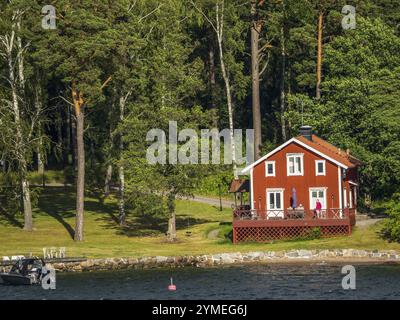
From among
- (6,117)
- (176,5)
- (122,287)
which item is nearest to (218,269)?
(122,287)

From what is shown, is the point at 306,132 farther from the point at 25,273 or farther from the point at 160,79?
the point at 25,273

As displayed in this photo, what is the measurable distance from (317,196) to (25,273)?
2577 cm

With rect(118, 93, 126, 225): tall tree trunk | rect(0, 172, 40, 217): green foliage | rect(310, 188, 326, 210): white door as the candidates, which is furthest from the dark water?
rect(118, 93, 126, 225): tall tree trunk

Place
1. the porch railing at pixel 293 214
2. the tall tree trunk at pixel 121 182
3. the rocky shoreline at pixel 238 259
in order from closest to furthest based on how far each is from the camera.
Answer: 1. the rocky shoreline at pixel 238 259
2. the porch railing at pixel 293 214
3. the tall tree trunk at pixel 121 182

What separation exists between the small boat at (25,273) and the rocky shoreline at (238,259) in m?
4.34

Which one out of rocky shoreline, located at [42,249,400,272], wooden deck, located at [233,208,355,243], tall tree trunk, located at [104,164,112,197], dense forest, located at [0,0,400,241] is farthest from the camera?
tall tree trunk, located at [104,164,112,197]

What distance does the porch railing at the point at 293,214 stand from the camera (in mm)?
89562

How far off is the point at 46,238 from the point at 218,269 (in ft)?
55.9

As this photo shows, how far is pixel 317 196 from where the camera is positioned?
3639 inches

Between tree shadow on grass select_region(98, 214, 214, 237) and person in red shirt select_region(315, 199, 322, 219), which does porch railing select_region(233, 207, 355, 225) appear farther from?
tree shadow on grass select_region(98, 214, 214, 237)

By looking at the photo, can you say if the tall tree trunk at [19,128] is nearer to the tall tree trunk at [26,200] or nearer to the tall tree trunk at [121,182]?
the tall tree trunk at [26,200]

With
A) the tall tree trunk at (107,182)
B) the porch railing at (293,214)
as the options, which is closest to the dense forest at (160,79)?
the tall tree trunk at (107,182)

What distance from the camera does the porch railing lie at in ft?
294

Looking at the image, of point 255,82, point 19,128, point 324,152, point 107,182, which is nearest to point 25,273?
point 19,128
